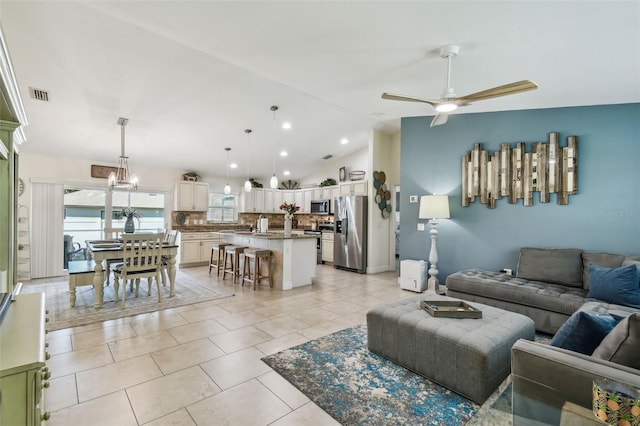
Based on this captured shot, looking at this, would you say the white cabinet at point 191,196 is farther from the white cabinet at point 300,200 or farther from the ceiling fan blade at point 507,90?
the ceiling fan blade at point 507,90

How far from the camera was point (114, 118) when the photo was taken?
460cm

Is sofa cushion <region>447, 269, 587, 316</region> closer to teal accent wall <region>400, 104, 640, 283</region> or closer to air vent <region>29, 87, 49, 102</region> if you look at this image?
teal accent wall <region>400, 104, 640, 283</region>

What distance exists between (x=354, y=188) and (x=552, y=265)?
4.13 meters

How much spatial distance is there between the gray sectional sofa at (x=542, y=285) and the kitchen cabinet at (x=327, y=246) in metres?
3.83

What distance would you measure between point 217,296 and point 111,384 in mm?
2321

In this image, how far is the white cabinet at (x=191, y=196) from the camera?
702cm

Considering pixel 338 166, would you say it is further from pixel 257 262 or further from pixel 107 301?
pixel 107 301

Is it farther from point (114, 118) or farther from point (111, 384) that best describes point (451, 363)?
point (114, 118)

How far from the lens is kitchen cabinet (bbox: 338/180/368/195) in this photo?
6750mm

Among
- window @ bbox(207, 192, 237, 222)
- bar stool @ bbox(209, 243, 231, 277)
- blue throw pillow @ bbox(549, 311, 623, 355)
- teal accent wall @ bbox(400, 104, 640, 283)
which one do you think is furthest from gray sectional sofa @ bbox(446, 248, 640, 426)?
window @ bbox(207, 192, 237, 222)

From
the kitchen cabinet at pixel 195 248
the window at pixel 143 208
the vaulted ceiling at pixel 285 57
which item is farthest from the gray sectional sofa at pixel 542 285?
the window at pixel 143 208

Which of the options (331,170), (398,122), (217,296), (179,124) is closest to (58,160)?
(179,124)

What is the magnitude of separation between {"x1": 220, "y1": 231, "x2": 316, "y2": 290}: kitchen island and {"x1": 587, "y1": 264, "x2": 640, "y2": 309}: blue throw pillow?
12.5 ft

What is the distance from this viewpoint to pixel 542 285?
3473mm
